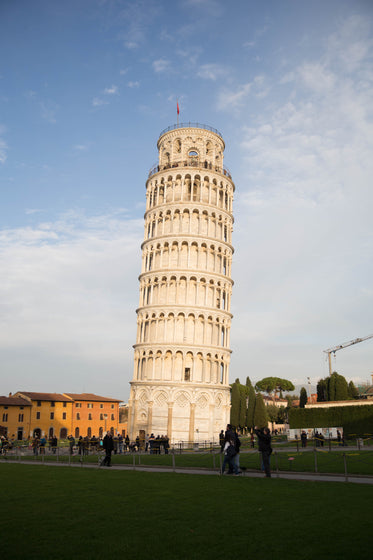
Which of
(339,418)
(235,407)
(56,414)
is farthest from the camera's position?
(56,414)

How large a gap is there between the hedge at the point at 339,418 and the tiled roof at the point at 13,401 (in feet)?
185

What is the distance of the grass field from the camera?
320 inches

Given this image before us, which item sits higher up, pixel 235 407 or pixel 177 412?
pixel 177 412

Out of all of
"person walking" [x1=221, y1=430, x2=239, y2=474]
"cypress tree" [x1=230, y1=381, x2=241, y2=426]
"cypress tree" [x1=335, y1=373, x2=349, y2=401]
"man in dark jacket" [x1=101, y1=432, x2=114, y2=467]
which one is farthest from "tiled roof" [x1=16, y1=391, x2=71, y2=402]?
"person walking" [x1=221, y1=430, x2=239, y2=474]

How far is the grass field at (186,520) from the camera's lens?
8135 mm

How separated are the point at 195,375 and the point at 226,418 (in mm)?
7910

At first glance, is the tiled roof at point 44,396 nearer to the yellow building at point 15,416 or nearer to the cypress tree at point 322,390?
the yellow building at point 15,416

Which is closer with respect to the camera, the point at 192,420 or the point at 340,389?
the point at 192,420

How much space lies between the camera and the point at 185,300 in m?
60.1

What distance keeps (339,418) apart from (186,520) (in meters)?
48.7

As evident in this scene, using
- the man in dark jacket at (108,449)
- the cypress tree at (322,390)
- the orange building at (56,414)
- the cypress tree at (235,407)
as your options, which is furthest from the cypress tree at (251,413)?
the man in dark jacket at (108,449)

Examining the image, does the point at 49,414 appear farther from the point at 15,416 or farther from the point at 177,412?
the point at 177,412

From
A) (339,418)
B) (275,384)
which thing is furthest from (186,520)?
(275,384)

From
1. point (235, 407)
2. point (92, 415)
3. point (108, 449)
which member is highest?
point (108, 449)
